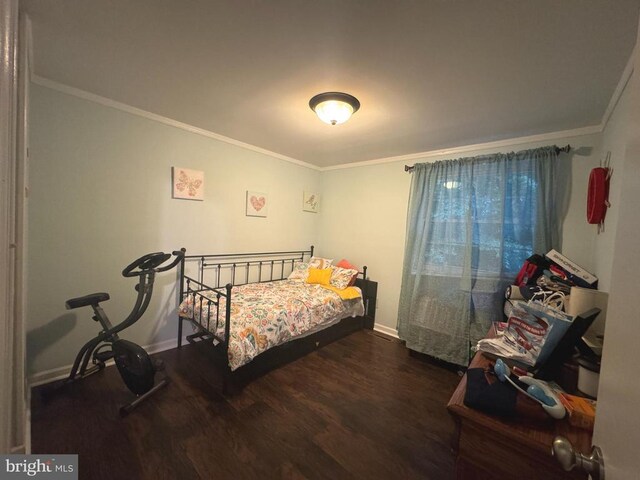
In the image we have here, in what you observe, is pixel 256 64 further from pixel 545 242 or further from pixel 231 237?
pixel 545 242

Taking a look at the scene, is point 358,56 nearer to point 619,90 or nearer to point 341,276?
point 619,90

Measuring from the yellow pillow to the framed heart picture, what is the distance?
1.05 m

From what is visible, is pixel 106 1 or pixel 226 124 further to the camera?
pixel 226 124

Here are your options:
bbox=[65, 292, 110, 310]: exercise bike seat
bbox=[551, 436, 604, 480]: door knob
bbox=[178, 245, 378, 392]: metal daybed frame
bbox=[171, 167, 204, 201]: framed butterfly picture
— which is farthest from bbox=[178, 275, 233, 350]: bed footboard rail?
bbox=[551, 436, 604, 480]: door knob

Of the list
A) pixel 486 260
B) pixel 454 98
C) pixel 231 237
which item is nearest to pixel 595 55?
pixel 454 98

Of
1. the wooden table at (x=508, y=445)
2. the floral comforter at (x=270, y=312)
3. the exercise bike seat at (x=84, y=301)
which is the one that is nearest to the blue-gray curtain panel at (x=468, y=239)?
the floral comforter at (x=270, y=312)

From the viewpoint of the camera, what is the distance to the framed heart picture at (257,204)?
10.7 feet

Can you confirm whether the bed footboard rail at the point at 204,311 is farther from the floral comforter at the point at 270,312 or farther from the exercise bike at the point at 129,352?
the exercise bike at the point at 129,352

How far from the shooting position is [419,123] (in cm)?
231

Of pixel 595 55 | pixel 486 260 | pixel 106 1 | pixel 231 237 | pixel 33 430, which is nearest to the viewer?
pixel 106 1

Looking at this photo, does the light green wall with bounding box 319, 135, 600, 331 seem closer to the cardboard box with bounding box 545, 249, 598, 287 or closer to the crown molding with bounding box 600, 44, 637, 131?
the crown molding with bounding box 600, 44, 637, 131

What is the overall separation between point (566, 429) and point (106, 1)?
101 inches

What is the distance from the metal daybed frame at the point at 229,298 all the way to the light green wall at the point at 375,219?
9.4 inches

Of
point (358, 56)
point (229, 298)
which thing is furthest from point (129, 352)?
point (358, 56)
